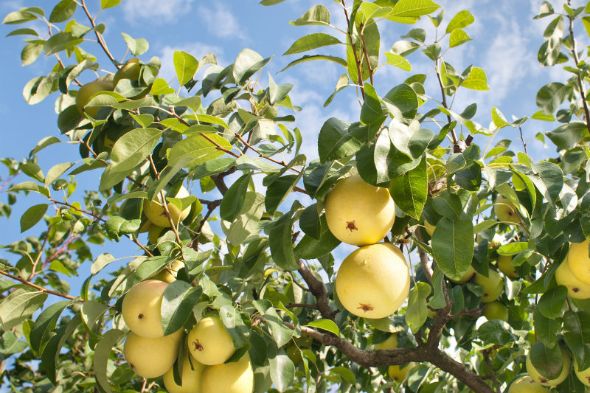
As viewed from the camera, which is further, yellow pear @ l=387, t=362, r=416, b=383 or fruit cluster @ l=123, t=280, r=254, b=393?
yellow pear @ l=387, t=362, r=416, b=383

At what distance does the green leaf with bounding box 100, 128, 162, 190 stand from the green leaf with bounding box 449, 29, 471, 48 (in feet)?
3.99

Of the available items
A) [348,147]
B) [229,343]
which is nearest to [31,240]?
[229,343]

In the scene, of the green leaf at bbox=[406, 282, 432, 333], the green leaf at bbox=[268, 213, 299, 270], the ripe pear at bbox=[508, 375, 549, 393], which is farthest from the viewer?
the ripe pear at bbox=[508, 375, 549, 393]

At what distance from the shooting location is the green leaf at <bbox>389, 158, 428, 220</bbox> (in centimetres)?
145

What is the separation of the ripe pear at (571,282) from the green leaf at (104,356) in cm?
149

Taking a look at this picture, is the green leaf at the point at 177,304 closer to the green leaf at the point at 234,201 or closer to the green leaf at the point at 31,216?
the green leaf at the point at 234,201

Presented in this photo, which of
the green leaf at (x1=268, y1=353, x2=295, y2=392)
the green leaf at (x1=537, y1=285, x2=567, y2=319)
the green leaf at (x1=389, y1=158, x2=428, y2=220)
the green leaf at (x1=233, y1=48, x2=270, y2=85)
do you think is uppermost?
the green leaf at (x1=233, y1=48, x2=270, y2=85)

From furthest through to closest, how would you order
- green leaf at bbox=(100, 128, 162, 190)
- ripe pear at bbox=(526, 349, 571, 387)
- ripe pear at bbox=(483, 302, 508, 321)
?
1. ripe pear at bbox=(483, 302, 508, 321)
2. ripe pear at bbox=(526, 349, 571, 387)
3. green leaf at bbox=(100, 128, 162, 190)

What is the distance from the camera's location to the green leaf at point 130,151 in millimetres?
1571

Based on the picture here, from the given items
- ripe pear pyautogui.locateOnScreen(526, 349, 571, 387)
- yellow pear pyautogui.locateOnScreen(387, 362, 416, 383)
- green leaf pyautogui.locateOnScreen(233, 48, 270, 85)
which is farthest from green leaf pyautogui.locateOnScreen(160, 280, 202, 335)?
yellow pear pyautogui.locateOnScreen(387, 362, 416, 383)

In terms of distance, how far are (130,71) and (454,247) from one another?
1.70m

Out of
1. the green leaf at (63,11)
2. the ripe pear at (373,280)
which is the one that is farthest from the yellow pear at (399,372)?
the green leaf at (63,11)

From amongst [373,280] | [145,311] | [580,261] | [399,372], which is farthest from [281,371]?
[399,372]

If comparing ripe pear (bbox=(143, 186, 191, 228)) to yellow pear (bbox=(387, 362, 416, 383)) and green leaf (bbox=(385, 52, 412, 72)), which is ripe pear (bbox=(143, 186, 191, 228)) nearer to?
green leaf (bbox=(385, 52, 412, 72))
